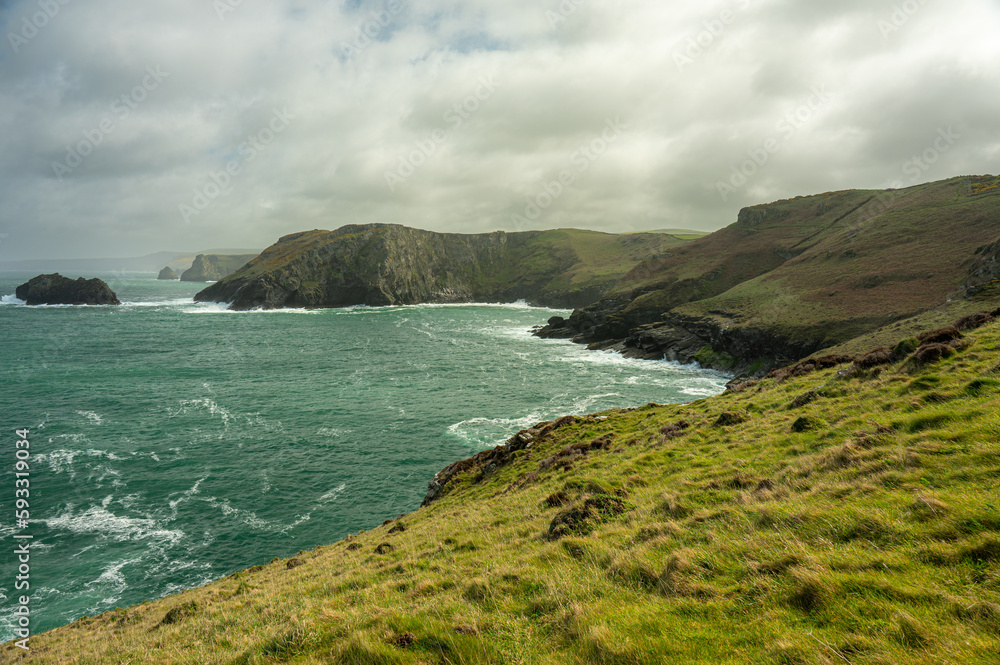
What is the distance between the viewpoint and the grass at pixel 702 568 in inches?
222

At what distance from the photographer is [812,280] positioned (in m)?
82.4

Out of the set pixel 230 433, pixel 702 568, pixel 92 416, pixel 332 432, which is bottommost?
pixel 332 432

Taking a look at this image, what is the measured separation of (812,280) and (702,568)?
313 ft

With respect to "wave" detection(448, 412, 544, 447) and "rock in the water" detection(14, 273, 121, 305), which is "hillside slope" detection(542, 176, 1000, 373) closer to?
"wave" detection(448, 412, 544, 447)

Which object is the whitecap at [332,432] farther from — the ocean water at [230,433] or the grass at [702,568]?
the grass at [702,568]

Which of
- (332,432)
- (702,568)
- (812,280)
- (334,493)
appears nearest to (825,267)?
A: (812,280)

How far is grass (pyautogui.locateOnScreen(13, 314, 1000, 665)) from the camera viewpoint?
563cm

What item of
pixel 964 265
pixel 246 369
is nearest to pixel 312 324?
pixel 246 369

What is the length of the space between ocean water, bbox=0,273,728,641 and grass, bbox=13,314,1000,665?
26.5 feet

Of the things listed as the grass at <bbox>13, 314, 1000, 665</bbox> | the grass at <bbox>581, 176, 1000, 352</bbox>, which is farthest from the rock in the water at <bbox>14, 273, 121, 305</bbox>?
the grass at <bbox>13, 314, 1000, 665</bbox>

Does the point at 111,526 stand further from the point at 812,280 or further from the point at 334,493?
the point at 812,280

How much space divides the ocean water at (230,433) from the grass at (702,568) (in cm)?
807

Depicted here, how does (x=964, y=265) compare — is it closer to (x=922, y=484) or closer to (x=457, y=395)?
(x=457, y=395)

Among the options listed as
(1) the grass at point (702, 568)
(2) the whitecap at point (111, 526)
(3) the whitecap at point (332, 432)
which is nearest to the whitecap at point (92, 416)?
(2) the whitecap at point (111, 526)
